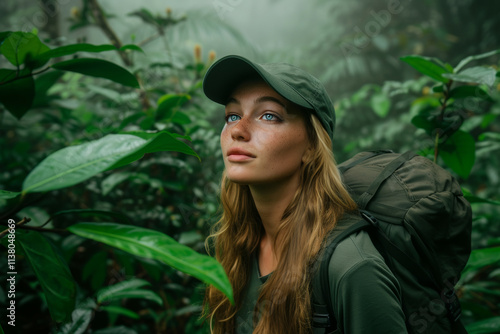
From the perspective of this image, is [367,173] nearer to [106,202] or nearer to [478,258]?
[478,258]

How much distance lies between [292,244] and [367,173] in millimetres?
260

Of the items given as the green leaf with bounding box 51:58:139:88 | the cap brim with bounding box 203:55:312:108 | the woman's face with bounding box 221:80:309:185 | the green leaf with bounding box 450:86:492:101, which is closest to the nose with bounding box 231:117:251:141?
the woman's face with bounding box 221:80:309:185

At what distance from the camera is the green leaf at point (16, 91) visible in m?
0.68

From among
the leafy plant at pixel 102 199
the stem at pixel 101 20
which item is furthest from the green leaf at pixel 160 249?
the stem at pixel 101 20

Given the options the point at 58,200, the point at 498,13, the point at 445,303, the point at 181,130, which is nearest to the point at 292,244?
the point at 445,303

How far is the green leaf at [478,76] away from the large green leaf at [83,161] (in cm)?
76

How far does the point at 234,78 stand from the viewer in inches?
34.2

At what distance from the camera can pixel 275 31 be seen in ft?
18.0

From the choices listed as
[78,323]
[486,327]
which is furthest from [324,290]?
[78,323]

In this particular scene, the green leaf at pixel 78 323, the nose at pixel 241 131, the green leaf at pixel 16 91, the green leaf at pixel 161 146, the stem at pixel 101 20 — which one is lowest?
the green leaf at pixel 78 323

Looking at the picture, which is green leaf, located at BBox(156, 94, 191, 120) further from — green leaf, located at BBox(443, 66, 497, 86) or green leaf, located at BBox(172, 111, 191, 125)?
green leaf, located at BBox(443, 66, 497, 86)

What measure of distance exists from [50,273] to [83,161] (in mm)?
238

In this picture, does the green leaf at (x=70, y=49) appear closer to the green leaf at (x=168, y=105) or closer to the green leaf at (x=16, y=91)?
the green leaf at (x=16, y=91)

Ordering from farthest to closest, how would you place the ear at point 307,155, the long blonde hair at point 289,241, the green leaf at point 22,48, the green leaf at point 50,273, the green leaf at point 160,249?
the ear at point 307,155
the long blonde hair at point 289,241
the green leaf at point 22,48
the green leaf at point 50,273
the green leaf at point 160,249
